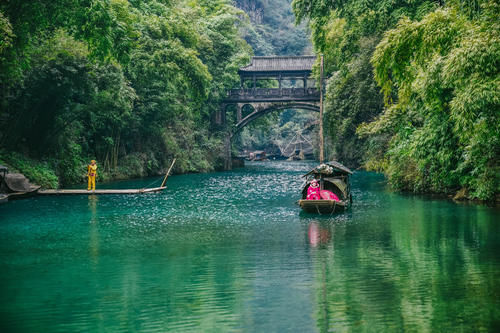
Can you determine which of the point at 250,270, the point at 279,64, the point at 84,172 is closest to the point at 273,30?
the point at 279,64

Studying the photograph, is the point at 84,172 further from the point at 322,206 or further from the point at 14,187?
the point at 322,206

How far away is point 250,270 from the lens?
10.0 meters

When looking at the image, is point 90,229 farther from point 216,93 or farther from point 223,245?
point 216,93

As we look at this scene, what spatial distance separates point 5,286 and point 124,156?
25.6 m

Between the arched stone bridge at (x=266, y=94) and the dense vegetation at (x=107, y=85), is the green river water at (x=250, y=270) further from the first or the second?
the arched stone bridge at (x=266, y=94)

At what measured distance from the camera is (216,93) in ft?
151

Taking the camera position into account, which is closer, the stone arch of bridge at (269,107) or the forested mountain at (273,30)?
the stone arch of bridge at (269,107)

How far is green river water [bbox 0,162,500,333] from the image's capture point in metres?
7.28

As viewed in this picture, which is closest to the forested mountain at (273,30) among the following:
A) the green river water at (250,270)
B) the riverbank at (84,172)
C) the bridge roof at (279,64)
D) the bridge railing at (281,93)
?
the bridge roof at (279,64)

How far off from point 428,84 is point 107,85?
54.7 feet

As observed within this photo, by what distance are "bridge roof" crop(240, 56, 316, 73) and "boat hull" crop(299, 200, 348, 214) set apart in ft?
107

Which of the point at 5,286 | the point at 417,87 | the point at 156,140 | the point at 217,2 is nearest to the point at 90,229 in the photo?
the point at 5,286

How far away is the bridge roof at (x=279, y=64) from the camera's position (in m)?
49.3

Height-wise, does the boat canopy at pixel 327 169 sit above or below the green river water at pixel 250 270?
above
